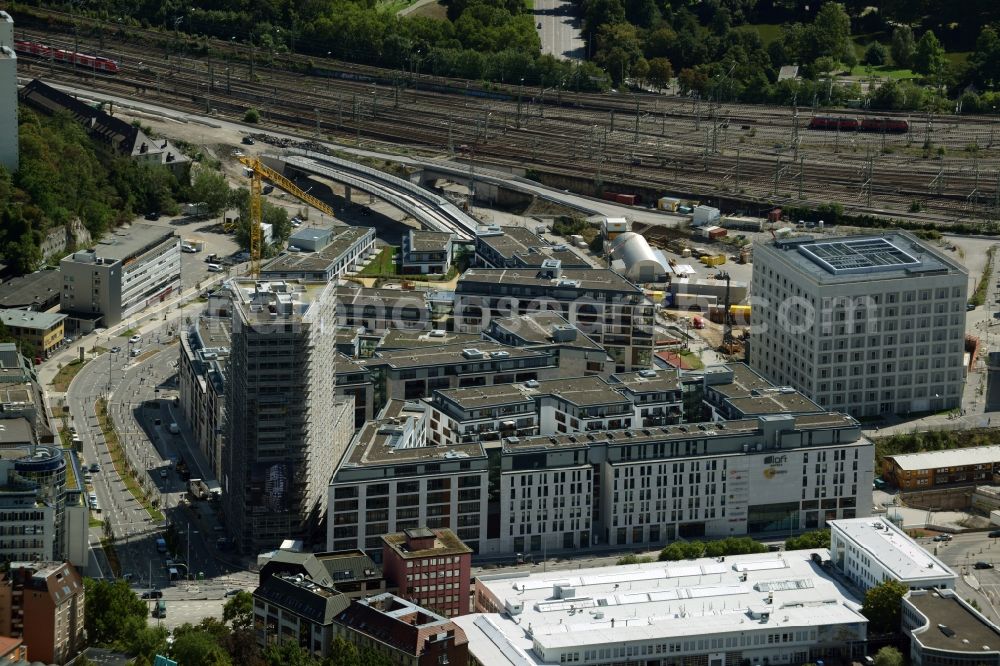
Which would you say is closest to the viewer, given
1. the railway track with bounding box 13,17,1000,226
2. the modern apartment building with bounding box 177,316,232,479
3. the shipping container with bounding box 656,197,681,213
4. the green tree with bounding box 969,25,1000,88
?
the modern apartment building with bounding box 177,316,232,479

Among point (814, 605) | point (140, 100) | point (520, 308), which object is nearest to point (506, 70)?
point (140, 100)

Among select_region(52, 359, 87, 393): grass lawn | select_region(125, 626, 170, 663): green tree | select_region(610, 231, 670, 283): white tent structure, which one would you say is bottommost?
select_region(125, 626, 170, 663): green tree

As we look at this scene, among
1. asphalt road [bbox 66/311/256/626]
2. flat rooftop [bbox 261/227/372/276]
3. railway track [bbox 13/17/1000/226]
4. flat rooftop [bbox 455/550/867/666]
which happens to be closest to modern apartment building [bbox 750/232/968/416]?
flat rooftop [bbox 455/550/867/666]

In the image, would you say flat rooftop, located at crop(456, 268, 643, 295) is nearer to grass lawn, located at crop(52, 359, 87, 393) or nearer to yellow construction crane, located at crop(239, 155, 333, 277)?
yellow construction crane, located at crop(239, 155, 333, 277)

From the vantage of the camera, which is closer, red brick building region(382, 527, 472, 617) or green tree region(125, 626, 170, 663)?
green tree region(125, 626, 170, 663)

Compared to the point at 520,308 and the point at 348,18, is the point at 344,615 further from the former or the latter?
the point at 348,18
